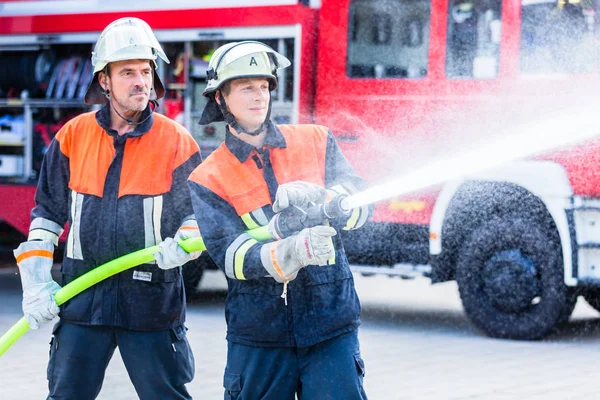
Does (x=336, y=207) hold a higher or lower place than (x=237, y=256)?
higher

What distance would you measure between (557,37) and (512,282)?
1.81 meters

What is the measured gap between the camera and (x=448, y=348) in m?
7.88

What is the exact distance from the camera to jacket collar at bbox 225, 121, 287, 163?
3.76 metres

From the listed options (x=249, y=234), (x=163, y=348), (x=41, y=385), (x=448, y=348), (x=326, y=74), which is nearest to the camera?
(x=249, y=234)

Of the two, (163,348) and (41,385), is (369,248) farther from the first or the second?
(163,348)

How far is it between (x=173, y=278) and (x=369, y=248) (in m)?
4.67

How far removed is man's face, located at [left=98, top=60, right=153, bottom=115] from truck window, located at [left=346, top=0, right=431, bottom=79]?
15.0 ft

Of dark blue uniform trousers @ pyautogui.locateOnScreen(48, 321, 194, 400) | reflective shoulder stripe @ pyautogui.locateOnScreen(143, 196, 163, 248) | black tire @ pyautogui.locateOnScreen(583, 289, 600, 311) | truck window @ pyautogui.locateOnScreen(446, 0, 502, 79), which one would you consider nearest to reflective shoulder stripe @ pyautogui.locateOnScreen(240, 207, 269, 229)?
reflective shoulder stripe @ pyautogui.locateOnScreen(143, 196, 163, 248)

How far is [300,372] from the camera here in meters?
3.71

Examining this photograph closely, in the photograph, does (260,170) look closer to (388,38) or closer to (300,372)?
(300,372)

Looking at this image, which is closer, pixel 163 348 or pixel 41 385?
pixel 163 348

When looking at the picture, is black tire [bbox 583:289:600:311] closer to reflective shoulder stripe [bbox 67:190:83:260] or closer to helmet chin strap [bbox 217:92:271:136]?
reflective shoulder stripe [bbox 67:190:83:260]

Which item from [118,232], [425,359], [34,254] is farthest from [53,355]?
[425,359]

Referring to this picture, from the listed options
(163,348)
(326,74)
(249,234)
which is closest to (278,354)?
(249,234)
